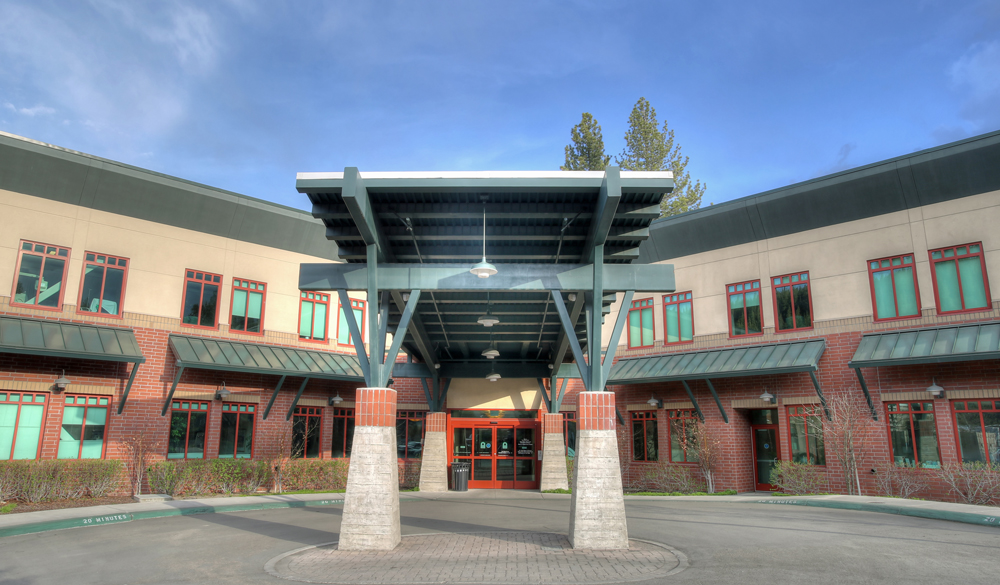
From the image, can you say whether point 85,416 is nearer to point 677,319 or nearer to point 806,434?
point 677,319

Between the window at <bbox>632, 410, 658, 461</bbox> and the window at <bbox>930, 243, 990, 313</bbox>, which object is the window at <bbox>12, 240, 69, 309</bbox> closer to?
the window at <bbox>632, 410, 658, 461</bbox>

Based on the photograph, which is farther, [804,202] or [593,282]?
[804,202]

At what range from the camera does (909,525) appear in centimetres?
1219

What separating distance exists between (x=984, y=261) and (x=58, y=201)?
78.2 feet

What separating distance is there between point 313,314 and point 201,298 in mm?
3815

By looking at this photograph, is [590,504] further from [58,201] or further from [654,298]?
[58,201]

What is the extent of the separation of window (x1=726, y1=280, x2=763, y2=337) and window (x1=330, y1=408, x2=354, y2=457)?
527 inches

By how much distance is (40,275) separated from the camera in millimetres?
16641

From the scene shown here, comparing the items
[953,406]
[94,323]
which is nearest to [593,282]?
[953,406]

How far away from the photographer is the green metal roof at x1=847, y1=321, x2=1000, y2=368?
15.1 m

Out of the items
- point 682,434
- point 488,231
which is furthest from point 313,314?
point 682,434

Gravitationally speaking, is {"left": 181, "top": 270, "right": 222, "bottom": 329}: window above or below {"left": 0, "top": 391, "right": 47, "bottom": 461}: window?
above

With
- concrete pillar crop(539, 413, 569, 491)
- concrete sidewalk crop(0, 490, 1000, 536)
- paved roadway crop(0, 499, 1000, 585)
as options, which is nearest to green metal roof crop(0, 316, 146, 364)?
concrete sidewalk crop(0, 490, 1000, 536)

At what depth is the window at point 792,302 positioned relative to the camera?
770 inches
